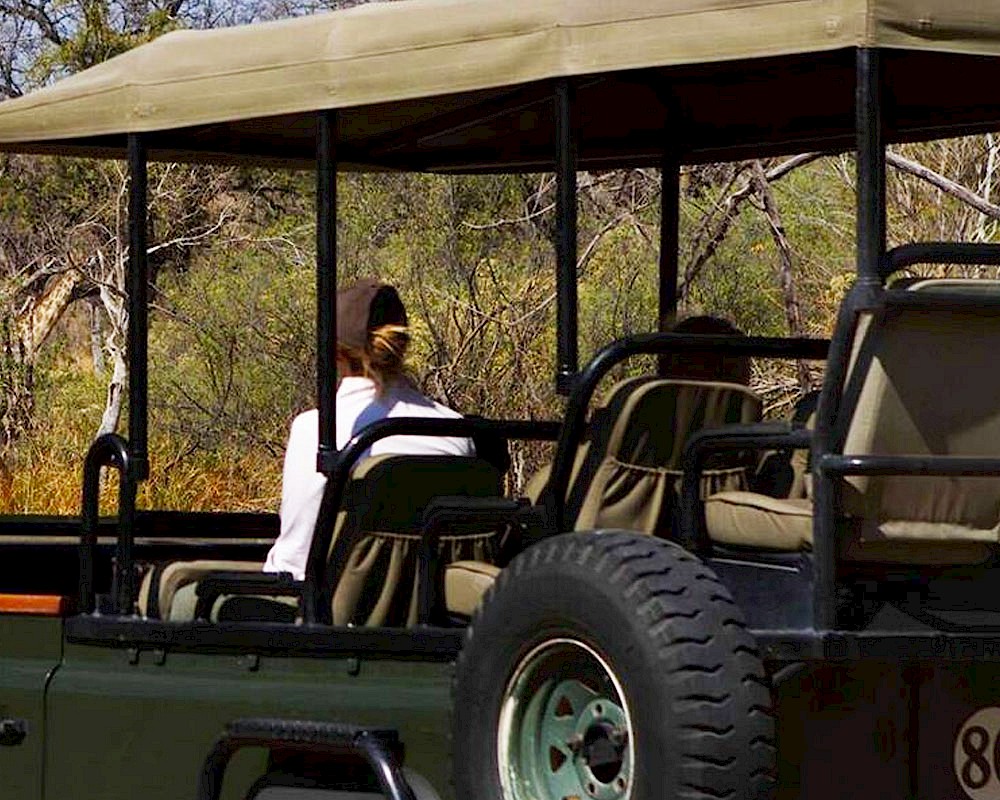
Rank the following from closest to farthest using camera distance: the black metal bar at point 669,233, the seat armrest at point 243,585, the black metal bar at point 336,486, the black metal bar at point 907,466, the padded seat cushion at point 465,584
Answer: the black metal bar at point 907,466 < the padded seat cushion at point 465,584 < the black metal bar at point 336,486 < the seat armrest at point 243,585 < the black metal bar at point 669,233

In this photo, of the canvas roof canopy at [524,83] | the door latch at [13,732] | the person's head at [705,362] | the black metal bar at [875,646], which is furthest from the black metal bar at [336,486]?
the black metal bar at [875,646]

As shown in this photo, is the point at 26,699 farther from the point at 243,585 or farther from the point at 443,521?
the point at 443,521

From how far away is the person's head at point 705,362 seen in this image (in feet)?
18.0

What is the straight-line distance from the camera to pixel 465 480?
559 cm

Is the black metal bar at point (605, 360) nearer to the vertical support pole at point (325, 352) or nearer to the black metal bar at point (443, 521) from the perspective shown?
the black metal bar at point (443, 521)

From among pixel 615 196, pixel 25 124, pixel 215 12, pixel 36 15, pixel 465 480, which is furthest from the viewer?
pixel 215 12

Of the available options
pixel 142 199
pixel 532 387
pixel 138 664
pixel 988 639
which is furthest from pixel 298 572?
pixel 532 387

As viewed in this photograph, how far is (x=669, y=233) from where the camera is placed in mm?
6516

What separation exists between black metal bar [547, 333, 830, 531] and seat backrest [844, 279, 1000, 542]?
49 cm

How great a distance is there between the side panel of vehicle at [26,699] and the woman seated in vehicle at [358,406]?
20.5 inches

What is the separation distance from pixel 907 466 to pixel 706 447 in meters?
0.46

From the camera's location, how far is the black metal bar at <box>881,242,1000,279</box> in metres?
4.58

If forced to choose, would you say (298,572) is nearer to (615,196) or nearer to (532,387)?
(532,387)

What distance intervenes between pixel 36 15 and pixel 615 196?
727 cm
